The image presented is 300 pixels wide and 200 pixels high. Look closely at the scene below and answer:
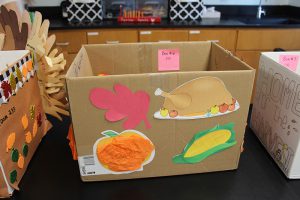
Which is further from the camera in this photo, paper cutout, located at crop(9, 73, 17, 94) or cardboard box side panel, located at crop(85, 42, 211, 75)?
cardboard box side panel, located at crop(85, 42, 211, 75)

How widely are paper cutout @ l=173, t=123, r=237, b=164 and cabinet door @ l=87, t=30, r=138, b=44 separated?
84.6 inches

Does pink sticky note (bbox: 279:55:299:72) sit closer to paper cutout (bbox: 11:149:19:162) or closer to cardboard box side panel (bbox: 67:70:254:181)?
cardboard box side panel (bbox: 67:70:254:181)

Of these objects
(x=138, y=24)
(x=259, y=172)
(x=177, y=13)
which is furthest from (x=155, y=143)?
(x=177, y=13)

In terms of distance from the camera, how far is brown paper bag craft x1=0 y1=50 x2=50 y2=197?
62 centimetres

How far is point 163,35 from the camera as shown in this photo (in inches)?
106

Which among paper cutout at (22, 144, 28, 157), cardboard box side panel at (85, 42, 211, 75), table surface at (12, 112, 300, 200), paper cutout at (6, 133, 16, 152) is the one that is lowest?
table surface at (12, 112, 300, 200)

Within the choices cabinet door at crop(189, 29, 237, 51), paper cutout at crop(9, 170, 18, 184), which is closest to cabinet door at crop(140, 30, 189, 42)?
cabinet door at crop(189, 29, 237, 51)

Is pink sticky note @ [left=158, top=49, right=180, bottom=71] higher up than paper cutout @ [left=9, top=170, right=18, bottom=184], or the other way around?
pink sticky note @ [left=158, top=49, right=180, bottom=71]

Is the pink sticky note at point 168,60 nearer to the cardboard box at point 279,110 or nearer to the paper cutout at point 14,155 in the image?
the cardboard box at point 279,110

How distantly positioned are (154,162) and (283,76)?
0.43 metres

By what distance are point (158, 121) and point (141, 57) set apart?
0.42 m

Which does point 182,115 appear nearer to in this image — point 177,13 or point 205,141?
point 205,141

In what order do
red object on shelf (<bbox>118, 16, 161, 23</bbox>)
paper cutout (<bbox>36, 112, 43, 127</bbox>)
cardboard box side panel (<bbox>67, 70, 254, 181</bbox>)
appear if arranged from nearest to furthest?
1. cardboard box side panel (<bbox>67, 70, 254, 181</bbox>)
2. paper cutout (<bbox>36, 112, 43, 127</bbox>)
3. red object on shelf (<bbox>118, 16, 161, 23</bbox>)

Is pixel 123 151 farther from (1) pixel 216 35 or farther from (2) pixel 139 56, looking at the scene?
(1) pixel 216 35
